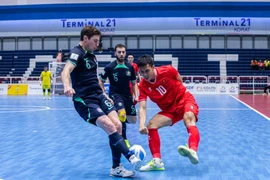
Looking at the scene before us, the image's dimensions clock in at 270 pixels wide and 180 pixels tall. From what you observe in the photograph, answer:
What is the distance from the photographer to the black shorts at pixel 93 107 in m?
5.73

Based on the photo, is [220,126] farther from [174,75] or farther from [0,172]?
[0,172]

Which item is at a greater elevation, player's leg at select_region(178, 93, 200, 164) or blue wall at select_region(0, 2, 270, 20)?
blue wall at select_region(0, 2, 270, 20)

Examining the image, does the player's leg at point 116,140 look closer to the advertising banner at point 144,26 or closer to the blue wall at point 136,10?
the advertising banner at point 144,26

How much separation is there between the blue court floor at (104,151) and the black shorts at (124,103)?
2.25ft

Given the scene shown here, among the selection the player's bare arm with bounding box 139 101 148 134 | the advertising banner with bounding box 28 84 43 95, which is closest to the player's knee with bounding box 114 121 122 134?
the player's bare arm with bounding box 139 101 148 134

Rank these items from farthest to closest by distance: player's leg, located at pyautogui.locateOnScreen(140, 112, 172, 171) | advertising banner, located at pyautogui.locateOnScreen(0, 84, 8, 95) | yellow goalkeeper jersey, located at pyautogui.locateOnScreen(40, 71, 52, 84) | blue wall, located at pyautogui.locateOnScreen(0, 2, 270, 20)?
1. blue wall, located at pyautogui.locateOnScreen(0, 2, 270, 20)
2. advertising banner, located at pyautogui.locateOnScreen(0, 84, 8, 95)
3. yellow goalkeeper jersey, located at pyautogui.locateOnScreen(40, 71, 52, 84)
4. player's leg, located at pyautogui.locateOnScreen(140, 112, 172, 171)

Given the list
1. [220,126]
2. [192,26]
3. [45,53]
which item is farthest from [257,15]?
[220,126]

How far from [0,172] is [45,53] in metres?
35.0

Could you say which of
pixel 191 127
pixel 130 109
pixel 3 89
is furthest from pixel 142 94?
pixel 3 89

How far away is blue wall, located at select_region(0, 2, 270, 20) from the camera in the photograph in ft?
129

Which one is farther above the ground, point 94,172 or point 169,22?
point 169,22

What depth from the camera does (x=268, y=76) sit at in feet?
112

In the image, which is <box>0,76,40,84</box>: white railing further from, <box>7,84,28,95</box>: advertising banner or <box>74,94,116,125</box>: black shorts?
<box>74,94,116,125</box>: black shorts

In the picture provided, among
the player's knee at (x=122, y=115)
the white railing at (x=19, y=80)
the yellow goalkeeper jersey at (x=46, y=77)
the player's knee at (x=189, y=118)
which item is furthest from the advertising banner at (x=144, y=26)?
the player's knee at (x=189, y=118)
